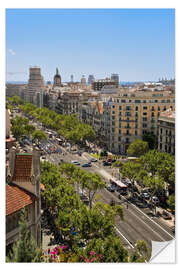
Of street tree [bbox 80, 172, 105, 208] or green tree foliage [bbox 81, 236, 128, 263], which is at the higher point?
street tree [bbox 80, 172, 105, 208]

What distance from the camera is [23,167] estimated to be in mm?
20438

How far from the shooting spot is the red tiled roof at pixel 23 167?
66.1ft

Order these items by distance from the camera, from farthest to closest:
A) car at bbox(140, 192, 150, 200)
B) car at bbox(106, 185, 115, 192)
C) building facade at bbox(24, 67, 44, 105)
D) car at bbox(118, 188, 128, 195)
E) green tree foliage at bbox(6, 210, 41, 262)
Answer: building facade at bbox(24, 67, 44, 105) < car at bbox(106, 185, 115, 192) < car at bbox(118, 188, 128, 195) < car at bbox(140, 192, 150, 200) < green tree foliage at bbox(6, 210, 41, 262)

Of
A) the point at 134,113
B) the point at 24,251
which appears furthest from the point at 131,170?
the point at 24,251

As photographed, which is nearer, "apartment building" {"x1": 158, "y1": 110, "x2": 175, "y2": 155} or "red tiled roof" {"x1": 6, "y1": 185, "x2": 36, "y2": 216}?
"red tiled roof" {"x1": 6, "y1": 185, "x2": 36, "y2": 216}

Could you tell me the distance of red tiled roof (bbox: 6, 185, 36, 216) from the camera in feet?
Answer: 59.4

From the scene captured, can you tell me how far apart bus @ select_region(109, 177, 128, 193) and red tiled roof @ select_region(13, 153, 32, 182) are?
68.4ft

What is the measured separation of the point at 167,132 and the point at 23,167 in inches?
1297

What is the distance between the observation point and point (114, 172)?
48.6m

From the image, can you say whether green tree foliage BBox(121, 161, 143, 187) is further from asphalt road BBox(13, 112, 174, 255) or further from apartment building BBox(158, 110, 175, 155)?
apartment building BBox(158, 110, 175, 155)

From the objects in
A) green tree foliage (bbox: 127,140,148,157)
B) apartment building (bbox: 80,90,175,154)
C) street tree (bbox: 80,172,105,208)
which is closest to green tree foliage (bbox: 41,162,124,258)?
street tree (bbox: 80,172,105,208)

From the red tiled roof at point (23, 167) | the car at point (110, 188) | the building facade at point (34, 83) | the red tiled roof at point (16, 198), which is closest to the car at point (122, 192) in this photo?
the car at point (110, 188)
